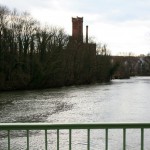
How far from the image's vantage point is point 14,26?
59812 mm

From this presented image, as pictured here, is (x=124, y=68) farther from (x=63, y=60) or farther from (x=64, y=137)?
(x=64, y=137)

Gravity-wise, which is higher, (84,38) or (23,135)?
(84,38)

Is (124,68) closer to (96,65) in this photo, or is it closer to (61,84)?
(96,65)

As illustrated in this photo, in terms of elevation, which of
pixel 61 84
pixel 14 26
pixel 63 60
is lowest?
pixel 61 84

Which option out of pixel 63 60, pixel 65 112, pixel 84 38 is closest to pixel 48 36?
pixel 63 60

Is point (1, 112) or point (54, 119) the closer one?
point (54, 119)

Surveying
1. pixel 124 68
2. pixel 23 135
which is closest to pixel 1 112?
pixel 23 135

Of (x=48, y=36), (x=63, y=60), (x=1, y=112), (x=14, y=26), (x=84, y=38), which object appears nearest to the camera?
(x=1, y=112)

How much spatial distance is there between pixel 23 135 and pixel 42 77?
146ft

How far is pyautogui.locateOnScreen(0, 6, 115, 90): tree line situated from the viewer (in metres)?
56.7

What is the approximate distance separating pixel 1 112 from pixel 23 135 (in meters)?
10.8

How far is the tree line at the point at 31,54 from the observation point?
56688 mm

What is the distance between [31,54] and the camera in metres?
61.8

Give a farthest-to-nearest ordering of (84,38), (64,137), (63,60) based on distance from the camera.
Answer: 1. (84,38)
2. (63,60)
3. (64,137)
